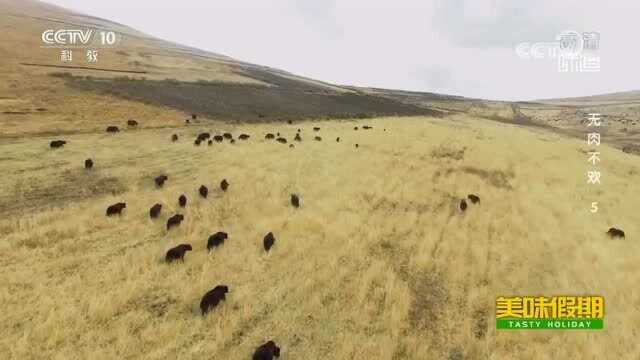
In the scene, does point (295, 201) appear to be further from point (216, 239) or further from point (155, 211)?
point (155, 211)

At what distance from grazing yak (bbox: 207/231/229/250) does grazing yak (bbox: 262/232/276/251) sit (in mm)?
1136

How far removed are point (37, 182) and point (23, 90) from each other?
25.7 meters

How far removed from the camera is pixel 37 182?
1603 centimetres

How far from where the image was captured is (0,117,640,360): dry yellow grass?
8.02m

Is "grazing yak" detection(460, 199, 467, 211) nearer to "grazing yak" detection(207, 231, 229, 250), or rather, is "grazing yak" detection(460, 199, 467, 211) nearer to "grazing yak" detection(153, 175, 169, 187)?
"grazing yak" detection(207, 231, 229, 250)

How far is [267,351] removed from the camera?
7285mm

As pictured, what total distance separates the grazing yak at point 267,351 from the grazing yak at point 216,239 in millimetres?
4505

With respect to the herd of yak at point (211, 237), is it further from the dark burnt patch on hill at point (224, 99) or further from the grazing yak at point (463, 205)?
the dark burnt patch on hill at point (224, 99)

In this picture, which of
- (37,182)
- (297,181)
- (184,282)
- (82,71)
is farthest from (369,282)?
(82,71)

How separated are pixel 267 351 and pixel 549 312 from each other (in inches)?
269

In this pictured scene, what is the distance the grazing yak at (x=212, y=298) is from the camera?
28.1 feet

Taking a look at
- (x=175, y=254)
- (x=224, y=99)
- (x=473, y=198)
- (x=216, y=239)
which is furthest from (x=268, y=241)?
(x=224, y=99)

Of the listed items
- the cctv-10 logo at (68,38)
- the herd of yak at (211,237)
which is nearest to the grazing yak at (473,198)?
the herd of yak at (211,237)

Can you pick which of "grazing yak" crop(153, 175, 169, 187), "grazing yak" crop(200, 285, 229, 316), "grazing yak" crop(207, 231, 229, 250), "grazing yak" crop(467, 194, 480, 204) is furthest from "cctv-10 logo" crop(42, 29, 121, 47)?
"grazing yak" crop(200, 285, 229, 316)
